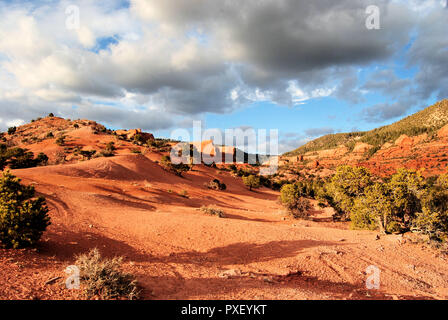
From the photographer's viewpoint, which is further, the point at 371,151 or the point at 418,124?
the point at 371,151

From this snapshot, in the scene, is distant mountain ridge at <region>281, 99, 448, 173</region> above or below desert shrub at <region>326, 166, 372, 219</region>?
above

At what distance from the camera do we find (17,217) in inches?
275

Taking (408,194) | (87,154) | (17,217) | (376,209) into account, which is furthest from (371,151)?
(17,217)

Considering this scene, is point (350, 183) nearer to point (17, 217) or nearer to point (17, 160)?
point (17, 217)

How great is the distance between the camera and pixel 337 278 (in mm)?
7324

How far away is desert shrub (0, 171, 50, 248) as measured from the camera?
22.5ft

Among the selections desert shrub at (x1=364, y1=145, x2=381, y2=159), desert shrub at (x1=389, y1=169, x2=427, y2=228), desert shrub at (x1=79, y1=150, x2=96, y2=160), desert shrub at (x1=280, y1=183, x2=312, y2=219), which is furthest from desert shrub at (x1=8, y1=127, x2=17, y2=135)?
desert shrub at (x1=364, y1=145, x2=381, y2=159)

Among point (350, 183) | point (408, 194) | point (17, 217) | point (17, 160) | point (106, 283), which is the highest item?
point (17, 160)

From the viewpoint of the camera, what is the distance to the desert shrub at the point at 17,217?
6.86 metres

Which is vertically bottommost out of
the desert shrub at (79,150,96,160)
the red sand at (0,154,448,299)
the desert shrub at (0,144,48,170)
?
the red sand at (0,154,448,299)

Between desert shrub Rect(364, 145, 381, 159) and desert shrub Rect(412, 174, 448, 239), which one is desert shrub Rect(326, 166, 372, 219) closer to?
desert shrub Rect(412, 174, 448, 239)
